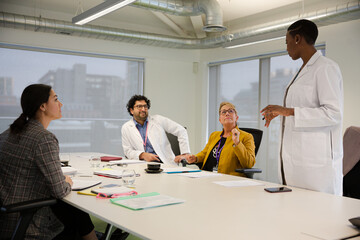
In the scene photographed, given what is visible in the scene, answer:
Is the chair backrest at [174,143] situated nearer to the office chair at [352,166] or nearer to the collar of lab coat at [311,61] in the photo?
the office chair at [352,166]

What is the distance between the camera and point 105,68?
686 centimetres

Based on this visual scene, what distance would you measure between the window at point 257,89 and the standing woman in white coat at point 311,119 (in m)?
3.62

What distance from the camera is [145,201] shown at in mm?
1864

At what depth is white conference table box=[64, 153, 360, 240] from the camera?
139 centimetres

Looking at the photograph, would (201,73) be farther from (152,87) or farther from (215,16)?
(215,16)

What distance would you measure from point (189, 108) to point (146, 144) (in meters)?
3.31

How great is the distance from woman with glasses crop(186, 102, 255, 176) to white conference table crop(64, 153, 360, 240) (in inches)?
33.3

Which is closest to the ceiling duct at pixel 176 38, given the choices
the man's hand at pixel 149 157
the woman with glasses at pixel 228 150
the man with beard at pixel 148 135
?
the man with beard at pixel 148 135

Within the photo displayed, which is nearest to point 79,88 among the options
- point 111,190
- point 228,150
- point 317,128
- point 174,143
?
point 174,143

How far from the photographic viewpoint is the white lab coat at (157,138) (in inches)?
172

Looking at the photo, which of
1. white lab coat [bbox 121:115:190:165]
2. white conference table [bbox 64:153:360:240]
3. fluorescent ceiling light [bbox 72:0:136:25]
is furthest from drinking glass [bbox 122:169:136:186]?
fluorescent ceiling light [bbox 72:0:136:25]

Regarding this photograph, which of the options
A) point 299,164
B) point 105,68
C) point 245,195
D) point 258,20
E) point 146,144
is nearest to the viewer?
point 245,195

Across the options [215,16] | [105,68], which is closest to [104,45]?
[105,68]

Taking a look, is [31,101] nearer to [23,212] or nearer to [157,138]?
[23,212]
